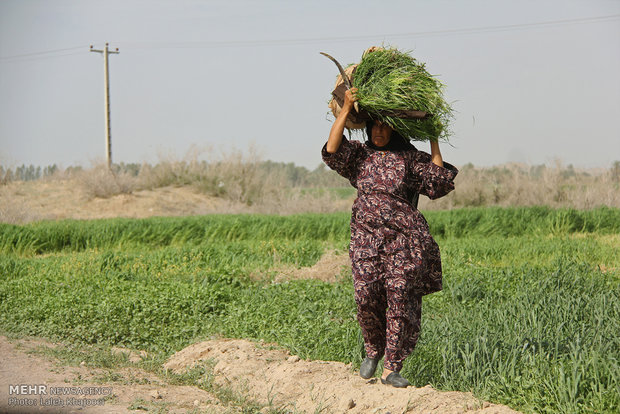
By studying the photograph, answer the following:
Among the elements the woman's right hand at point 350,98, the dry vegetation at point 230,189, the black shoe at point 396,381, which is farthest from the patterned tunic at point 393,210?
the dry vegetation at point 230,189

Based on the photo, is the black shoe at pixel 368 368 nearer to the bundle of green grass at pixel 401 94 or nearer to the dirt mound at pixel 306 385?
the dirt mound at pixel 306 385

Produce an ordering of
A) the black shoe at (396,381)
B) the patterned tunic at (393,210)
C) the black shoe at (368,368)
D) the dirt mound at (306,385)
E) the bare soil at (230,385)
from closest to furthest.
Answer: the dirt mound at (306,385) < the bare soil at (230,385) < the black shoe at (396,381) < the patterned tunic at (393,210) < the black shoe at (368,368)

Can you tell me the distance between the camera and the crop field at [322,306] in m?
4.65

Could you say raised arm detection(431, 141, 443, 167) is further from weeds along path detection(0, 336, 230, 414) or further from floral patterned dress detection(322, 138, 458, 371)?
weeds along path detection(0, 336, 230, 414)

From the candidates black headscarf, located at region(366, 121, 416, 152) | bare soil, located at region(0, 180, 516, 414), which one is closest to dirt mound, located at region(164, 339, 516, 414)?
bare soil, located at region(0, 180, 516, 414)

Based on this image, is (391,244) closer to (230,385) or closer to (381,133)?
(381,133)

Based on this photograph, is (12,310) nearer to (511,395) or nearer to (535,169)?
(511,395)

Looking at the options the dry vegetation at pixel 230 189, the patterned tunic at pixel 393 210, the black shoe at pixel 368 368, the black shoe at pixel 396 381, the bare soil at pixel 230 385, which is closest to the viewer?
the bare soil at pixel 230 385

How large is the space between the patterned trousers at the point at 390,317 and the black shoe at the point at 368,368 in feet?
0.13

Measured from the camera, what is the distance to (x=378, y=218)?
480 cm

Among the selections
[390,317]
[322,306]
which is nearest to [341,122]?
[390,317]

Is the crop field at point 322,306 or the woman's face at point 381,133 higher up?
the woman's face at point 381,133

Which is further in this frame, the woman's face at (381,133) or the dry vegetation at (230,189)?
the dry vegetation at (230,189)

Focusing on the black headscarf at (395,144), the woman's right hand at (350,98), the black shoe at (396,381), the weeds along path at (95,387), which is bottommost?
the weeds along path at (95,387)
